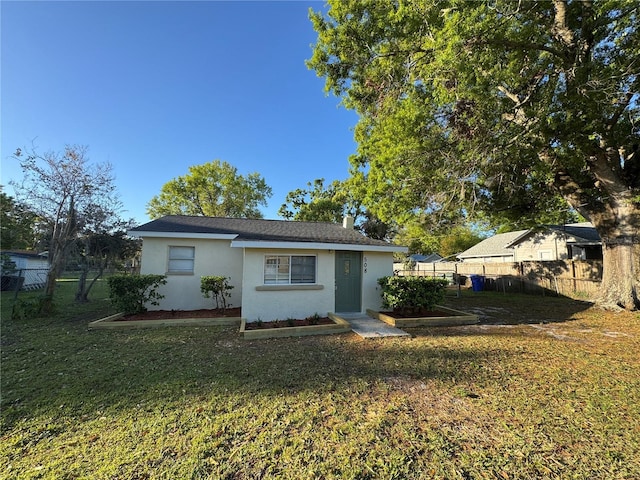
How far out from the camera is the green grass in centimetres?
259

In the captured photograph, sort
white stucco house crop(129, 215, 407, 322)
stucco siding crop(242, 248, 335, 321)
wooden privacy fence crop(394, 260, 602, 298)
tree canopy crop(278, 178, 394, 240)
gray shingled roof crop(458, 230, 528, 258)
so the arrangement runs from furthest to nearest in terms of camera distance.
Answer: tree canopy crop(278, 178, 394, 240) < gray shingled roof crop(458, 230, 528, 258) < wooden privacy fence crop(394, 260, 602, 298) < white stucco house crop(129, 215, 407, 322) < stucco siding crop(242, 248, 335, 321)

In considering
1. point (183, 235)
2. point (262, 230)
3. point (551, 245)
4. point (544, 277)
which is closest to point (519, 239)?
point (551, 245)

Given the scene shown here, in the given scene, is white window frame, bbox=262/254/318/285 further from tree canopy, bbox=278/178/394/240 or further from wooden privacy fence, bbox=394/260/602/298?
tree canopy, bbox=278/178/394/240

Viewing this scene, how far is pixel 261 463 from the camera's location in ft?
8.55

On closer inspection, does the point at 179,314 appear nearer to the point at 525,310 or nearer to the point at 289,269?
the point at 289,269

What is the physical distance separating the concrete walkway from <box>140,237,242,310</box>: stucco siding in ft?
14.6

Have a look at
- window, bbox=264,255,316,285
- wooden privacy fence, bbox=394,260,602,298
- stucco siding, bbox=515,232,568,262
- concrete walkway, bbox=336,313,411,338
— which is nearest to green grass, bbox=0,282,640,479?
concrete walkway, bbox=336,313,411,338

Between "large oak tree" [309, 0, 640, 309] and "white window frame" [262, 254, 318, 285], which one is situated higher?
"large oak tree" [309, 0, 640, 309]

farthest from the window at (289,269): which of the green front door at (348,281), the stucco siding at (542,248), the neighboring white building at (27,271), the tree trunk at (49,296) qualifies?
the stucco siding at (542,248)

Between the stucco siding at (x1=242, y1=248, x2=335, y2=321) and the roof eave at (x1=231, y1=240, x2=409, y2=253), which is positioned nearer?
the roof eave at (x1=231, y1=240, x2=409, y2=253)

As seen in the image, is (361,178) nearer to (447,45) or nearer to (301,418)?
(447,45)

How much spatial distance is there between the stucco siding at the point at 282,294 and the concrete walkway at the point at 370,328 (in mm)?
922

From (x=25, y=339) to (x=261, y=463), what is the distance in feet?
25.4

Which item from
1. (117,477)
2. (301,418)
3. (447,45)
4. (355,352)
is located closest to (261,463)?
(301,418)
